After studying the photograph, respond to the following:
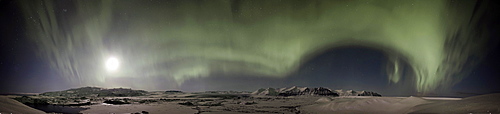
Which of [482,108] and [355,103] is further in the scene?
[355,103]

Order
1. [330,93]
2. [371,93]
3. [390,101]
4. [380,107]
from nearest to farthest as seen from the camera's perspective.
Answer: [380,107], [390,101], [371,93], [330,93]

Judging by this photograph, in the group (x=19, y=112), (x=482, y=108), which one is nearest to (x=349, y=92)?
(x=482, y=108)

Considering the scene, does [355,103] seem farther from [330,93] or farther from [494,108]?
[330,93]

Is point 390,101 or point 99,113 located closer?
point 99,113

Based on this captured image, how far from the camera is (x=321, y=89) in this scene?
164500mm

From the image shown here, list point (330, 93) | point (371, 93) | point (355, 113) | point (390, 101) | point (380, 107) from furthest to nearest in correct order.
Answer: point (330, 93) → point (371, 93) → point (390, 101) → point (380, 107) → point (355, 113)

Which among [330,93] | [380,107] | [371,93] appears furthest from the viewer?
[330,93]

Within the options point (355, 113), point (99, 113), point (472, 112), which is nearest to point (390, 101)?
point (355, 113)

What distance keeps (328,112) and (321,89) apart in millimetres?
146271

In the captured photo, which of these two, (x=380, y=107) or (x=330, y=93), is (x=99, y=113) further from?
(x=330, y=93)

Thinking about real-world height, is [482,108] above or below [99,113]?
above

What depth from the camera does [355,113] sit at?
23375mm

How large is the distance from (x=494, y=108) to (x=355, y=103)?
1491 cm

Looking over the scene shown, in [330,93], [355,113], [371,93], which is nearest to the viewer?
[355,113]
